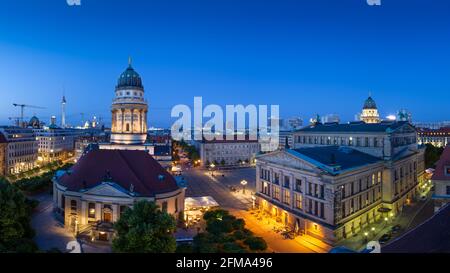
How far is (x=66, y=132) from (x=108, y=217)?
399 feet

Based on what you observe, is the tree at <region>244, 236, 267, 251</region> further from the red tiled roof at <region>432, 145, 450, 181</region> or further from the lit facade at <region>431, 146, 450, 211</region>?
the red tiled roof at <region>432, 145, 450, 181</region>

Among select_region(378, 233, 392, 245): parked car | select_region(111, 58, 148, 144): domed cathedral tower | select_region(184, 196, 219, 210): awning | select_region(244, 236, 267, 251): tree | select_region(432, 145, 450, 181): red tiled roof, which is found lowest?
select_region(378, 233, 392, 245): parked car

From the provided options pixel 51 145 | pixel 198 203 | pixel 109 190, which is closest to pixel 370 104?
pixel 198 203

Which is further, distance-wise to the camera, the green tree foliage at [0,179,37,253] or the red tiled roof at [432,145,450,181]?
the red tiled roof at [432,145,450,181]

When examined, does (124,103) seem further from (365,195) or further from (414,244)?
(414,244)

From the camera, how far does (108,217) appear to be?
39.8m

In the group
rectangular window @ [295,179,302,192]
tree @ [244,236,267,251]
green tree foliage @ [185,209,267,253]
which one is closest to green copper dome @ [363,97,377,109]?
rectangular window @ [295,179,302,192]

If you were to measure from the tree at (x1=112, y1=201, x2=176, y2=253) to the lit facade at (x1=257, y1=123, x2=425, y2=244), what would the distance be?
73.6 ft

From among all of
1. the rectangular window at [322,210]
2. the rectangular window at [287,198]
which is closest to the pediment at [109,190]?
the rectangular window at [287,198]

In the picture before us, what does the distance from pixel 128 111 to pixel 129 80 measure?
26.7 feet

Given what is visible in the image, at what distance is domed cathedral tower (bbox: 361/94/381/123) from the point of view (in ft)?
387

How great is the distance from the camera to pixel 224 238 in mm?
34906

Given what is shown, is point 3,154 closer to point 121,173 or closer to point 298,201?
point 121,173

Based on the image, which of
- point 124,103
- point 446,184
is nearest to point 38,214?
point 124,103
